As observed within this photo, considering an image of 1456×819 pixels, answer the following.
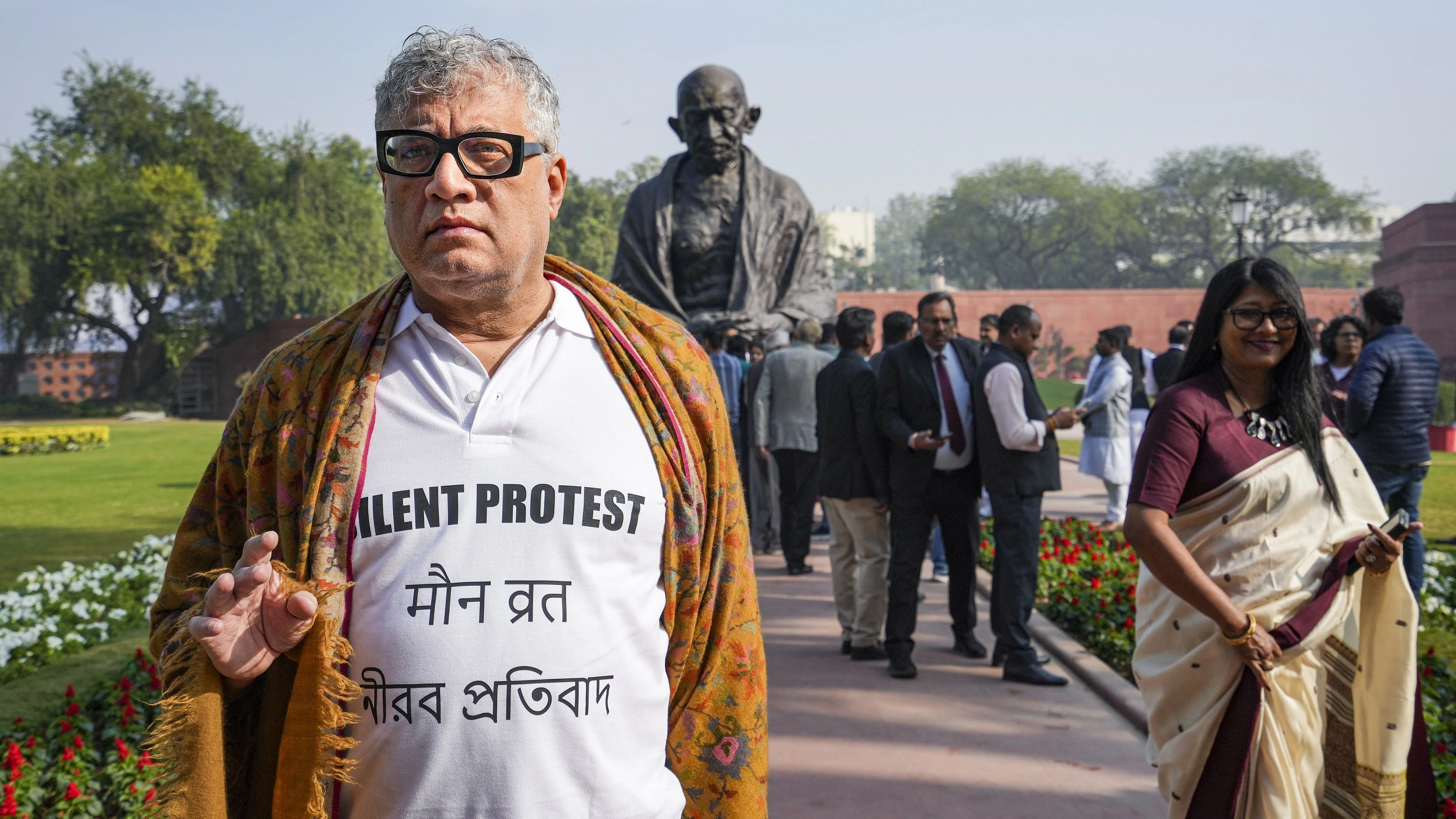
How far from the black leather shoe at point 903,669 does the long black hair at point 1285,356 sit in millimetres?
2836

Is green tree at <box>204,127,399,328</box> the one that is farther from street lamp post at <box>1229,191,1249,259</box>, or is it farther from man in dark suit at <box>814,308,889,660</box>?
man in dark suit at <box>814,308,889,660</box>

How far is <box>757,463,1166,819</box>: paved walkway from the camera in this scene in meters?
4.11

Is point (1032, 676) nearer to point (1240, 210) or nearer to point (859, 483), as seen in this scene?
point (859, 483)

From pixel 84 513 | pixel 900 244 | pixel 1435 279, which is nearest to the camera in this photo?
pixel 84 513

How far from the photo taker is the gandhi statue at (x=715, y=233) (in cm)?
805

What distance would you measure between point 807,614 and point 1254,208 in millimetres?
62806

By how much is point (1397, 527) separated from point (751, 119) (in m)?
5.85

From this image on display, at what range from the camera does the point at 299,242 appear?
39156 millimetres

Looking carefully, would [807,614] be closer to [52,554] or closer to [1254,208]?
[52,554]

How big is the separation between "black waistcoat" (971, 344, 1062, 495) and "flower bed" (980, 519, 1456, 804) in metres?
0.38

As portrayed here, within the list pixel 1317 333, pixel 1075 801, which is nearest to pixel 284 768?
pixel 1075 801

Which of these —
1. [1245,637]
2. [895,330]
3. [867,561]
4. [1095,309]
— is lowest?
[867,561]

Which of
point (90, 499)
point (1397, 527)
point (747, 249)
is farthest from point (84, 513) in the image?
point (1397, 527)

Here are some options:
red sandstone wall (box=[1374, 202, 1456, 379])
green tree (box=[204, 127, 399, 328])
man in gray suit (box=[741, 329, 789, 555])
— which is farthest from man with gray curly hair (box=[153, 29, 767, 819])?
green tree (box=[204, 127, 399, 328])
